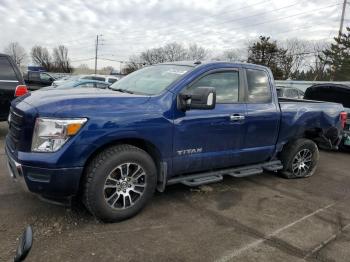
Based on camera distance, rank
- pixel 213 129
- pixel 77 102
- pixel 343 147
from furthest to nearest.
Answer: pixel 343 147
pixel 213 129
pixel 77 102

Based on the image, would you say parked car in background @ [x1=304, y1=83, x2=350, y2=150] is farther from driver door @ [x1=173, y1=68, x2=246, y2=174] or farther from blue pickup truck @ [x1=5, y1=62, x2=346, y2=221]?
driver door @ [x1=173, y1=68, x2=246, y2=174]

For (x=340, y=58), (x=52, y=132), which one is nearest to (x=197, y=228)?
(x=52, y=132)

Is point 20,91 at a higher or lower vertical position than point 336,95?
lower

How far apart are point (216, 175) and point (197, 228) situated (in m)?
1.05

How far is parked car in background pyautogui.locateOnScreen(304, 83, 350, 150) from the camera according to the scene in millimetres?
8445

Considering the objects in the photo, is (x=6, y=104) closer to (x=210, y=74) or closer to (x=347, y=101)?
(x=210, y=74)

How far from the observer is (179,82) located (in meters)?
4.32

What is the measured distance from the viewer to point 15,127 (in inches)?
149

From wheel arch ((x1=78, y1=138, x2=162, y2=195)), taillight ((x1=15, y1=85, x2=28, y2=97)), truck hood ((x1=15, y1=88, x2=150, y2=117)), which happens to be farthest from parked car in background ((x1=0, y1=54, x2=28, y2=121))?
wheel arch ((x1=78, y1=138, x2=162, y2=195))

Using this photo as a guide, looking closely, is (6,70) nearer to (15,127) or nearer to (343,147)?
(15,127)

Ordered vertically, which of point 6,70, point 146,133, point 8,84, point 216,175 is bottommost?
point 216,175

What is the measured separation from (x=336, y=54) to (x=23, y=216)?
44.7 meters

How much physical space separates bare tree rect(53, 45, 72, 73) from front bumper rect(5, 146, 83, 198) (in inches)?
3224

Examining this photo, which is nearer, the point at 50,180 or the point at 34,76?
the point at 50,180
